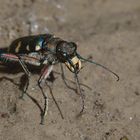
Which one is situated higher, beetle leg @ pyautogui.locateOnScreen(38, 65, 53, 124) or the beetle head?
the beetle head

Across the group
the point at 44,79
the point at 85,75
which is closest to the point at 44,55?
the point at 44,79

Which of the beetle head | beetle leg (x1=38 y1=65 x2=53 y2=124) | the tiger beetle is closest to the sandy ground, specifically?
beetle leg (x1=38 y1=65 x2=53 y2=124)

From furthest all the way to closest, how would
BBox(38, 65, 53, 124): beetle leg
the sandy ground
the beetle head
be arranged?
the beetle head < BBox(38, 65, 53, 124): beetle leg < the sandy ground

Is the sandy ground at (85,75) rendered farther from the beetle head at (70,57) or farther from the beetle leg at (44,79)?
the beetle head at (70,57)

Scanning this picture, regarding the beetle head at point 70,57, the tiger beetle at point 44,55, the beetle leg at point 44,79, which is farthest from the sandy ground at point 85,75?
the beetle head at point 70,57

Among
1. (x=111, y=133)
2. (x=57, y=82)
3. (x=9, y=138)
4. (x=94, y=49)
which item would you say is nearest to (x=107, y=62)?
(x=94, y=49)

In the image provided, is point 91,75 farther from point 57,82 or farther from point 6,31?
point 6,31

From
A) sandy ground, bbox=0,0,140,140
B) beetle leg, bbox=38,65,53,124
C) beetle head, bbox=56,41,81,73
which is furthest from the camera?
beetle head, bbox=56,41,81,73

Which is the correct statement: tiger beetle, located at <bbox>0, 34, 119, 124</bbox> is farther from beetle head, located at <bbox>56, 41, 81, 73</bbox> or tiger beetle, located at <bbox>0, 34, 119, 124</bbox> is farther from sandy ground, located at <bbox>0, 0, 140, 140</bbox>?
sandy ground, located at <bbox>0, 0, 140, 140</bbox>
